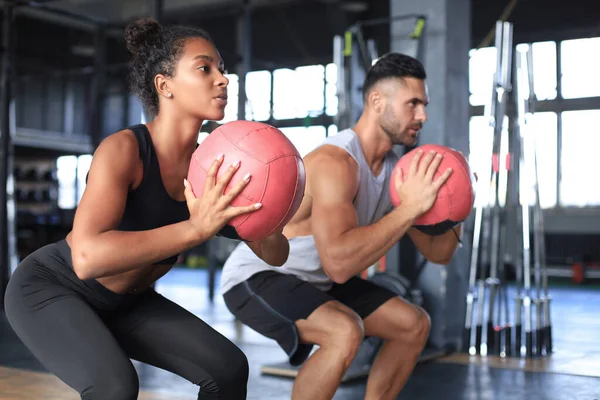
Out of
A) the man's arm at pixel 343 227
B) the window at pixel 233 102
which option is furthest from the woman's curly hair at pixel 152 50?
the window at pixel 233 102

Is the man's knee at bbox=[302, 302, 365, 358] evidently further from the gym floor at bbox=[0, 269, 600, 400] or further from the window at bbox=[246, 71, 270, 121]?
the window at bbox=[246, 71, 270, 121]

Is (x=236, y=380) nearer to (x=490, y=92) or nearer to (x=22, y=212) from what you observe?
(x=490, y=92)

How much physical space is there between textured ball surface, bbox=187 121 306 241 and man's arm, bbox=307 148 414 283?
462mm

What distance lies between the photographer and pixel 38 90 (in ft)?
41.5

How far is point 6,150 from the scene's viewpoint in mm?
5742

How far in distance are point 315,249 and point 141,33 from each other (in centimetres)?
93

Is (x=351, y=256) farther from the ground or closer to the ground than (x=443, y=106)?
closer to the ground

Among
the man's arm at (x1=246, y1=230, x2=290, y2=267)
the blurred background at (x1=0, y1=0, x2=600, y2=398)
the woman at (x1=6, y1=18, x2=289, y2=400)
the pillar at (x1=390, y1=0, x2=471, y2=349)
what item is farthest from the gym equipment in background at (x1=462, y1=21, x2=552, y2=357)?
the woman at (x1=6, y1=18, x2=289, y2=400)

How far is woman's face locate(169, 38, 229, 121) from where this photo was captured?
176 centimetres

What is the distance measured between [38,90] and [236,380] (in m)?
12.0

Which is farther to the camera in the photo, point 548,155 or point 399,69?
point 548,155

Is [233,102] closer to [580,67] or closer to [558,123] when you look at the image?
[558,123]

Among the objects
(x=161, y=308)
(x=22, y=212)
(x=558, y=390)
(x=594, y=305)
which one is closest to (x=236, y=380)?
(x=161, y=308)

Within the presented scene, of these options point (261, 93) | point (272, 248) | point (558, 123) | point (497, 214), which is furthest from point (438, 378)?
point (261, 93)
